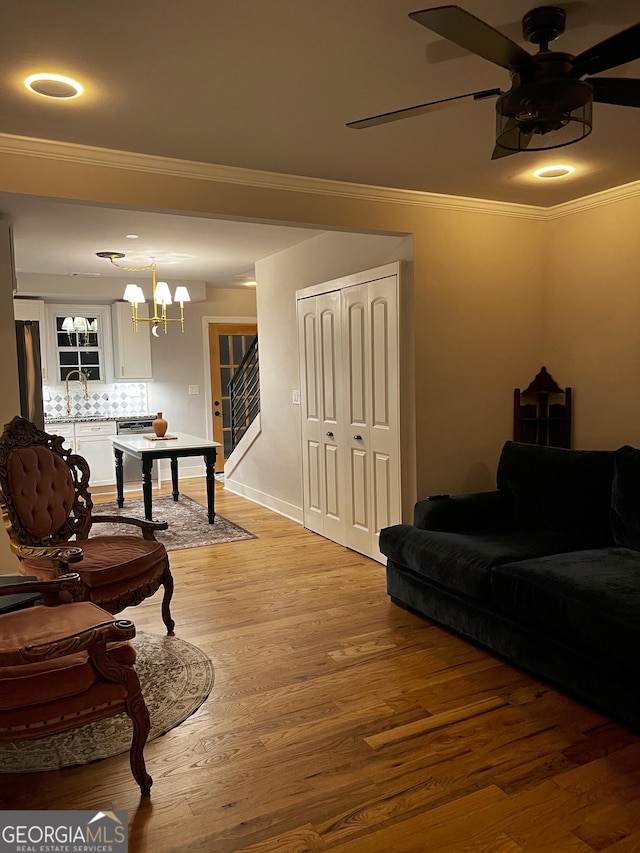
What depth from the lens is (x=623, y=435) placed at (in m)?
4.28

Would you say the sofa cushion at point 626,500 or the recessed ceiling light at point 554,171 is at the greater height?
the recessed ceiling light at point 554,171

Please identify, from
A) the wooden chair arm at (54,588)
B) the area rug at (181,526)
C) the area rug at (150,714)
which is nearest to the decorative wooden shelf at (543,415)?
the area rug at (181,526)

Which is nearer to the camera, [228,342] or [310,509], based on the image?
[310,509]

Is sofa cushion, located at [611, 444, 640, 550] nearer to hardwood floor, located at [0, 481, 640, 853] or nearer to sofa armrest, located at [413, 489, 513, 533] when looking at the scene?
sofa armrest, located at [413, 489, 513, 533]

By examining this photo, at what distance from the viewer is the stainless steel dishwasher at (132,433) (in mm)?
8141

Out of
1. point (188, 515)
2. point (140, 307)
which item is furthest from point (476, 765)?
point (140, 307)

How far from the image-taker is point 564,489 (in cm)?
378

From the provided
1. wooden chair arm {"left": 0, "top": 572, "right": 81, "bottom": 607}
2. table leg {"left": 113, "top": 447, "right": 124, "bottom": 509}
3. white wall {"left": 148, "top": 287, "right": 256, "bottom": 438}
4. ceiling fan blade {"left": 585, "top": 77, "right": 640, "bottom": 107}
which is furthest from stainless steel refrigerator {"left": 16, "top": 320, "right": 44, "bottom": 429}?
ceiling fan blade {"left": 585, "top": 77, "right": 640, "bottom": 107}

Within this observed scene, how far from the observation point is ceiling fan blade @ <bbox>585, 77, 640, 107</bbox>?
1979mm

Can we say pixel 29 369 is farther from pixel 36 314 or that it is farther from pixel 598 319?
pixel 598 319

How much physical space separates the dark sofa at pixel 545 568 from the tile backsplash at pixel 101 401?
5577 mm

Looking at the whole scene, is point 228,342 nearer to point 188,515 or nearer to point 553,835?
point 188,515

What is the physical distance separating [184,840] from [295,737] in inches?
26.0

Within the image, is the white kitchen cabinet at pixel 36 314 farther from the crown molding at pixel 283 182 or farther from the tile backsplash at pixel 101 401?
the crown molding at pixel 283 182
